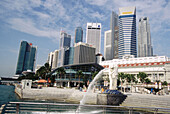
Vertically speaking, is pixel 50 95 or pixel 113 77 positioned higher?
pixel 113 77

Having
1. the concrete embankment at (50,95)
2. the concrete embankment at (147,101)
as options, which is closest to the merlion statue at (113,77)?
the concrete embankment at (147,101)

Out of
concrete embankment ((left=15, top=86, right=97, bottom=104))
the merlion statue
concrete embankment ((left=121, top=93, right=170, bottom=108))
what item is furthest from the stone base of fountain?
concrete embankment ((left=15, top=86, right=97, bottom=104))

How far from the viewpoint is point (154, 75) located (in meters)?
98.2

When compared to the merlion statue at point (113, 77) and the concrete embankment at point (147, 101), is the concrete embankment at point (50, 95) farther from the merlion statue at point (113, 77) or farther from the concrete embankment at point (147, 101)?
the concrete embankment at point (147, 101)

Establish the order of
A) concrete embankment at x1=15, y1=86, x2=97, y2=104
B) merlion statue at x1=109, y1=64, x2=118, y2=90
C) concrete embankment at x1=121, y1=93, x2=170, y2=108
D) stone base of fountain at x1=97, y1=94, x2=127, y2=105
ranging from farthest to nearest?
concrete embankment at x1=15, y1=86, x2=97, y2=104
merlion statue at x1=109, y1=64, x2=118, y2=90
stone base of fountain at x1=97, y1=94, x2=127, y2=105
concrete embankment at x1=121, y1=93, x2=170, y2=108

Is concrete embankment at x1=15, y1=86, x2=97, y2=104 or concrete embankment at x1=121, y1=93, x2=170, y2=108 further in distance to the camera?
concrete embankment at x1=15, y1=86, x2=97, y2=104

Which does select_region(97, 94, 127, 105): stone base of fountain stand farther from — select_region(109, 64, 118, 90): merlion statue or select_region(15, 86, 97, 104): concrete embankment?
select_region(15, 86, 97, 104): concrete embankment

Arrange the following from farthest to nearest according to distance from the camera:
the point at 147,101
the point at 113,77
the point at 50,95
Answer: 1. the point at 50,95
2. the point at 113,77
3. the point at 147,101

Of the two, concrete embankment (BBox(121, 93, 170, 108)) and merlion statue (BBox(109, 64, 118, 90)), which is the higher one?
merlion statue (BBox(109, 64, 118, 90))

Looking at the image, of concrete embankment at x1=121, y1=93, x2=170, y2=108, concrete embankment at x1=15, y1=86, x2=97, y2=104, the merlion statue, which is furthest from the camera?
concrete embankment at x1=15, y1=86, x2=97, y2=104

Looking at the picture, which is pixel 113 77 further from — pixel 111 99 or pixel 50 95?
pixel 50 95

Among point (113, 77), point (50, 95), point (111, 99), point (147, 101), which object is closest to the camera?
point (147, 101)

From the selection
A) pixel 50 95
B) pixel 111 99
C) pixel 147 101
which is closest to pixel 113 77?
pixel 111 99

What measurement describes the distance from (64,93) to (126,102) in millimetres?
22058
